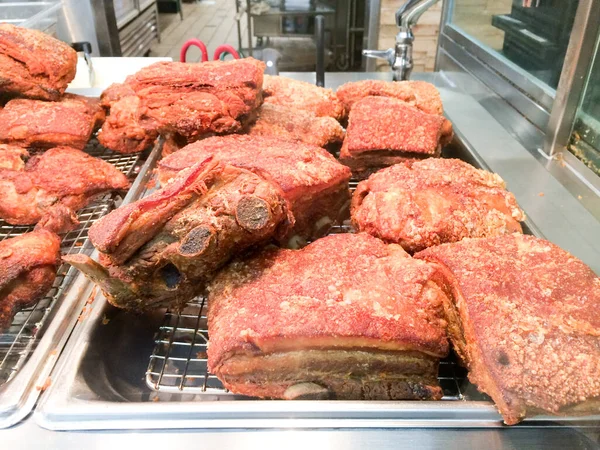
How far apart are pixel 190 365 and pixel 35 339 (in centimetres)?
43

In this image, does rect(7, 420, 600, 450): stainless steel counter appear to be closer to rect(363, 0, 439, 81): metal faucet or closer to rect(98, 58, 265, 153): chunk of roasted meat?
rect(98, 58, 265, 153): chunk of roasted meat

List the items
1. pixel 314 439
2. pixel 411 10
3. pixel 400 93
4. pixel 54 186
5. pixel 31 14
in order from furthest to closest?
pixel 31 14 < pixel 411 10 < pixel 400 93 < pixel 54 186 < pixel 314 439

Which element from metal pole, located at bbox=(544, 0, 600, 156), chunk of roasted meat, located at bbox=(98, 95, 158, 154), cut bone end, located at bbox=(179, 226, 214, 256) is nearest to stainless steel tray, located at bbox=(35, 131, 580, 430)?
cut bone end, located at bbox=(179, 226, 214, 256)

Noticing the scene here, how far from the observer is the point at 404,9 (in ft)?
7.77

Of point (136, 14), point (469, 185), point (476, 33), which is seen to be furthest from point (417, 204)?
point (136, 14)

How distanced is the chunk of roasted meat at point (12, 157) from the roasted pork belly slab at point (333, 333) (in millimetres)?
1133

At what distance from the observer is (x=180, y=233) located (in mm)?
1133

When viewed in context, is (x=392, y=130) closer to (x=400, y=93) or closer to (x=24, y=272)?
(x=400, y=93)

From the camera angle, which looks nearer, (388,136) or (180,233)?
(180,233)

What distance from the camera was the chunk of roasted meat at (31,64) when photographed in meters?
1.95

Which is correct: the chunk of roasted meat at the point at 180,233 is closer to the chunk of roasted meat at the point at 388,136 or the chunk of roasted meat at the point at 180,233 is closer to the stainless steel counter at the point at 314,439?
the stainless steel counter at the point at 314,439

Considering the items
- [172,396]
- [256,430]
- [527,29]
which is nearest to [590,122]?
[527,29]

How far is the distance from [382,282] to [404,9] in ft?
6.00

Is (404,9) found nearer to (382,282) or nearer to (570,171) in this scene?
(570,171)
